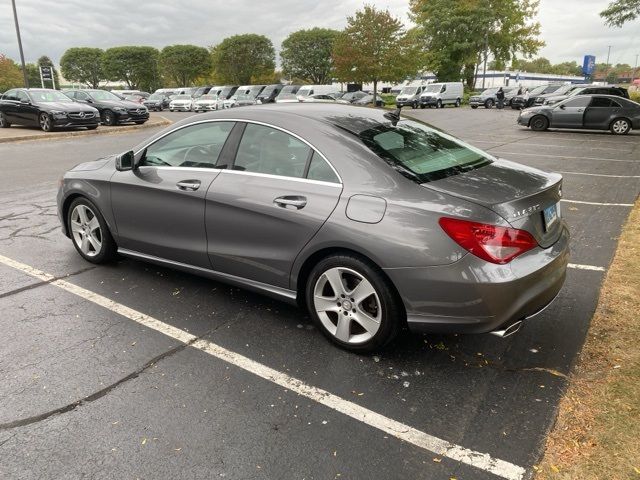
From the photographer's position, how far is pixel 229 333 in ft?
11.9

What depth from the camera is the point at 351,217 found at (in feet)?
10.2

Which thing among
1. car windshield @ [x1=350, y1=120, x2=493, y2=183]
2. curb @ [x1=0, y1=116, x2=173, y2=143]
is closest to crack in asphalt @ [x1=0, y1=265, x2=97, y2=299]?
car windshield @ [x1=350, y1=120, x2=493, y2=183]

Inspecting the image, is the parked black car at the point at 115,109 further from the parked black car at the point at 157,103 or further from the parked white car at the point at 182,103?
the parked black car at the point at 157,103

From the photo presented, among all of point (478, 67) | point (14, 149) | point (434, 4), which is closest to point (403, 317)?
point (14, 149)

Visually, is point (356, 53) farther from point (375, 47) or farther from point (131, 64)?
point (131, 64)

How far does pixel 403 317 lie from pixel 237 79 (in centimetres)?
7021

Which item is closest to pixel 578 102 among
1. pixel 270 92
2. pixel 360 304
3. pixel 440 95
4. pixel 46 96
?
pixel 360 304

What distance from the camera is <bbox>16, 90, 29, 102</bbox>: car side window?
63.6ft

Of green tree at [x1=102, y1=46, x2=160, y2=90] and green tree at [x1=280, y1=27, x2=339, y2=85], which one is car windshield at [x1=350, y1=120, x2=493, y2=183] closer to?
green tree at [x1=280, y1=27, x2=339, y2=85]

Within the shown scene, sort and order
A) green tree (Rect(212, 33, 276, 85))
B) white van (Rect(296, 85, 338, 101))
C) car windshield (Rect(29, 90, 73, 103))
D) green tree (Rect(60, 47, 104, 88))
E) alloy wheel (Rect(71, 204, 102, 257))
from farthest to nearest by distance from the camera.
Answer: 1. green tree (Rect(60, 47, 104, 88))
2. green tree (Rect(212, 33, 276, 85))
3. white van (Rect(296, 85, 338, 101))
4. car windshield (Rect(29, 90, 73, 103))
5. alloy wheel (Rect(71, 204, 102, 257))

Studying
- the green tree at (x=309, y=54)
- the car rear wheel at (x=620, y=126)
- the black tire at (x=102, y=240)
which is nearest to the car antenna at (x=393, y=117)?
the black tire at (x=102, y=240)

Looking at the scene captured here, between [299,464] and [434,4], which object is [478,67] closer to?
[434,4]

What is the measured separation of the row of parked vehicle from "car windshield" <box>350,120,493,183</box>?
18063 mm

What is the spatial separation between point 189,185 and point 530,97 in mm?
33929
